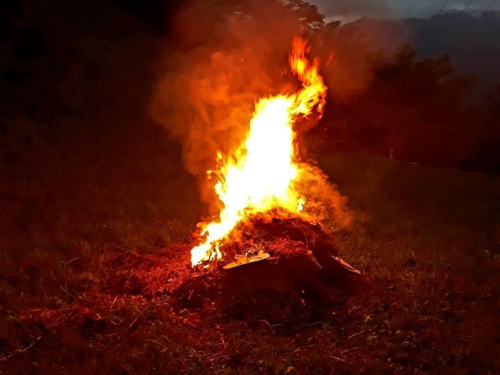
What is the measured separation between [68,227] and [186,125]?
19.8 ft

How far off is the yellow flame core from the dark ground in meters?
1.12

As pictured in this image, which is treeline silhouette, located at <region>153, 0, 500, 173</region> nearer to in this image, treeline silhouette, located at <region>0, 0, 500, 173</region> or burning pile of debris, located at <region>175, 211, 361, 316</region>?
treeline silhouette, located at <region>0, 0, 500, 173</region>

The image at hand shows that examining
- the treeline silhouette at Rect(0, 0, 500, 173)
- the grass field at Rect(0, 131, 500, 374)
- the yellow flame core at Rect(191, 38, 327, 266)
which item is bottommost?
the grass field at Rect(0, 131, 500, 374)

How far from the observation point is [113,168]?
1002 cm

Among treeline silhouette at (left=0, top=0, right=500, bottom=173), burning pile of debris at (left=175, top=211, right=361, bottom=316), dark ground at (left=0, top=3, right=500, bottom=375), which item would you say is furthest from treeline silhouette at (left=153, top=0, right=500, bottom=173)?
burning pile of debris at (left=175, top=211, right=361, bottom=316)

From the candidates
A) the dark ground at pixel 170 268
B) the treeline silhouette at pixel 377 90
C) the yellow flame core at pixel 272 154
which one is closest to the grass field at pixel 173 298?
the dark ground at pixel 170 268

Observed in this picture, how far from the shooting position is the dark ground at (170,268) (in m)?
4.57

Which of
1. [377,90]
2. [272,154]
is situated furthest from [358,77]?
[272,154]

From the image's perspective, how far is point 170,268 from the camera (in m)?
6.22

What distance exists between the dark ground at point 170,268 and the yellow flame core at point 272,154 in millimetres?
1125

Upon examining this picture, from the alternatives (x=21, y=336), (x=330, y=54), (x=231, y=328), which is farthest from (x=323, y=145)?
(x=21, y=336)

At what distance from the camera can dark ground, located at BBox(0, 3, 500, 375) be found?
Result: 15.0ft

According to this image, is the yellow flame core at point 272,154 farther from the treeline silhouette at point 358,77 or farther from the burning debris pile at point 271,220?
the treeline silhouette at point 358,77

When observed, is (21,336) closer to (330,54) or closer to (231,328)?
(231,328)
